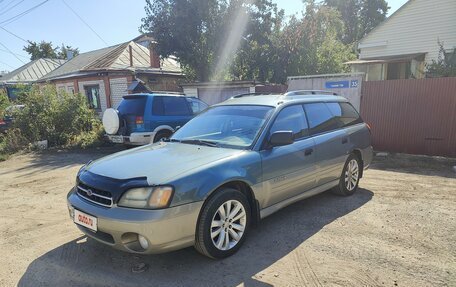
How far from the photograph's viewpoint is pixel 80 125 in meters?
11.8

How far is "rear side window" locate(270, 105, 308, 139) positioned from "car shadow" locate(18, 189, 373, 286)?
47.8 inches

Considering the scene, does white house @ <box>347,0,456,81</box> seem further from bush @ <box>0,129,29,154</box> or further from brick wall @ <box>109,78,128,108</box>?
bush @ <box>0,129,29,154</box>

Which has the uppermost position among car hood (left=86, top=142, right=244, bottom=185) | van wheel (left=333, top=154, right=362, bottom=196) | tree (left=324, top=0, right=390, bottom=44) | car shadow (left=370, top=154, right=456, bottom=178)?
tree (left=324, top=0, right=390, bottom=44)

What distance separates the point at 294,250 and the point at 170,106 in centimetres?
649

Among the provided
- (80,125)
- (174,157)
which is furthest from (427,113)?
(80,125)

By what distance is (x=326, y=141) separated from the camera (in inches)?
182

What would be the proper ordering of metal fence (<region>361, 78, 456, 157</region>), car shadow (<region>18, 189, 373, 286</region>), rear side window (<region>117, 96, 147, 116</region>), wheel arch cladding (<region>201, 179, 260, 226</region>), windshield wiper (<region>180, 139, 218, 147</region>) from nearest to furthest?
1. car shadow (<region>18, 189, 373, 286</region>)
2. wheel arch cladding (<region>201, 179, 260, 226</region>)
3. windshield wiper (<region>180, 139, 218, 147</region>)
4. metal fence (<region>361, 78, 456, 157</region>)
5. rear side window (<region>117, 96, 147, 116</region>)

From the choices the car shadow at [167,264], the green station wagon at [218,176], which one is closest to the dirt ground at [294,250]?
the car shadow at [167,264]

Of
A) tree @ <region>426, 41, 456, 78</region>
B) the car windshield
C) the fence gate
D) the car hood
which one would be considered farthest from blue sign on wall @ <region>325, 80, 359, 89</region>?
the car hood

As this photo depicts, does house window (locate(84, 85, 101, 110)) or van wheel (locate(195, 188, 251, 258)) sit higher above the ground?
house window (locate(84, 85, 101, 110))

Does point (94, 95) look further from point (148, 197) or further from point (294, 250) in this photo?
point (294, 250)

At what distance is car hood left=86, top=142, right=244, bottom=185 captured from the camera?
3.10 m

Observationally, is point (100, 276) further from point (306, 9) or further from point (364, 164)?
point (306, 9)

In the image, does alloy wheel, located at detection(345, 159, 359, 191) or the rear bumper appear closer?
alloy wheel, located at detection(345, 159, 359, 191)
